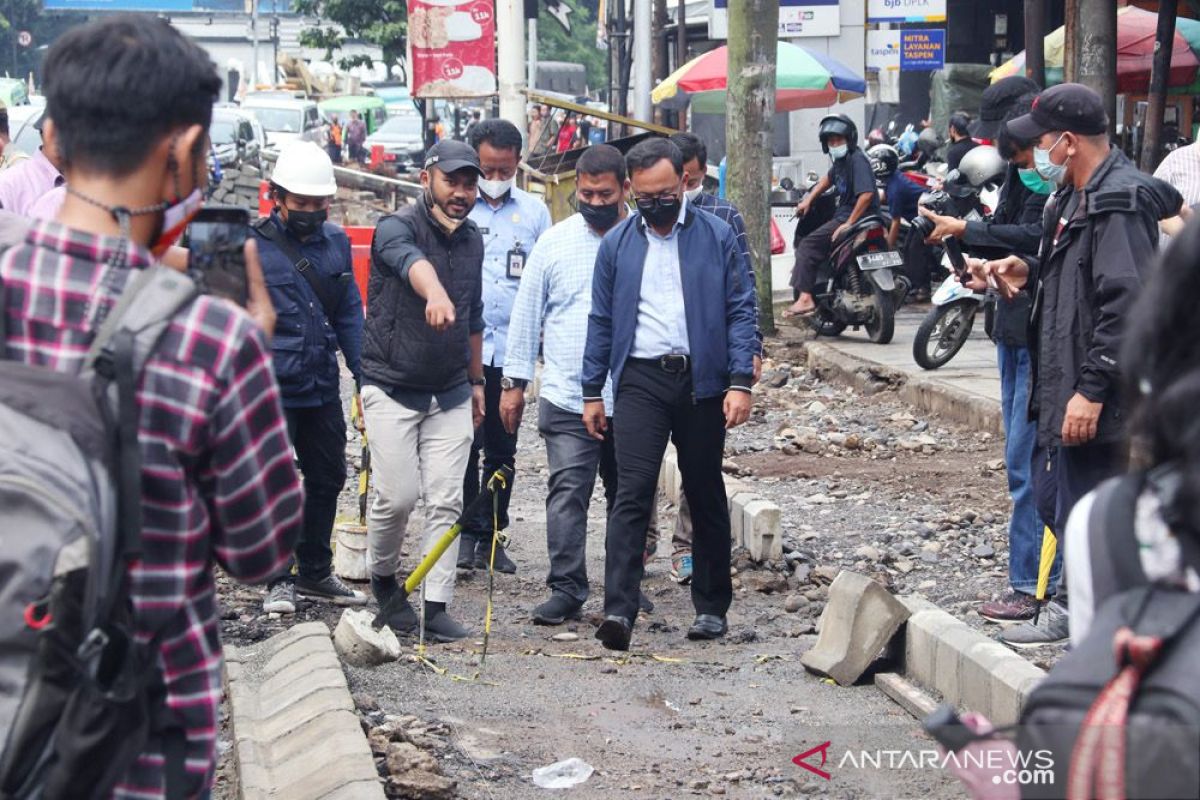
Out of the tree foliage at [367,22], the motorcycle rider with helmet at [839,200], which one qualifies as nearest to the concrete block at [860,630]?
the motorcycle rider with helmet at [839,200]

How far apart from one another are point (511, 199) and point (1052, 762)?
652 cm

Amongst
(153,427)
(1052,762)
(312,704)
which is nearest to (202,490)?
(153,427)

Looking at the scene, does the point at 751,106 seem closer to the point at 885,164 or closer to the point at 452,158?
the point at 885,164

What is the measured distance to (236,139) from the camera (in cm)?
2905

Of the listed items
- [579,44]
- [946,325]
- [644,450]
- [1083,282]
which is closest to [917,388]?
[946,325]

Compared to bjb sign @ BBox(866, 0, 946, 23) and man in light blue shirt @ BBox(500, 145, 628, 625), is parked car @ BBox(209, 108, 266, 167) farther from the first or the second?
man in light blue shirt @ BBox(500, 145, 628, 625)

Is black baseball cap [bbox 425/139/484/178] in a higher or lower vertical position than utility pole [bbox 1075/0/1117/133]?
lower

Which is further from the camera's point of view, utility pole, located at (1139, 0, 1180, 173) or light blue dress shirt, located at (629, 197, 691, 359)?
utility pole, located at (1139, 0, 1180, 173)

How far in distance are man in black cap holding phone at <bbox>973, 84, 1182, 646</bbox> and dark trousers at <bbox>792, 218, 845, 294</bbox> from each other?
8.31 meters

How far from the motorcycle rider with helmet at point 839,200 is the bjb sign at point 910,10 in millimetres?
8206

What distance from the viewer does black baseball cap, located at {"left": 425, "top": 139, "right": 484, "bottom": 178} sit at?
6.52m

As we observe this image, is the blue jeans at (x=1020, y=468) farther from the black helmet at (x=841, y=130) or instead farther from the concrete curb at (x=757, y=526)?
the black helmet at (x=841, y=130)

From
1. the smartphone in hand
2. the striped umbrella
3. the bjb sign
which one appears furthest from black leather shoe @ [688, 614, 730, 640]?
the bjb sign

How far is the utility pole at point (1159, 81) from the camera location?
494 inches
